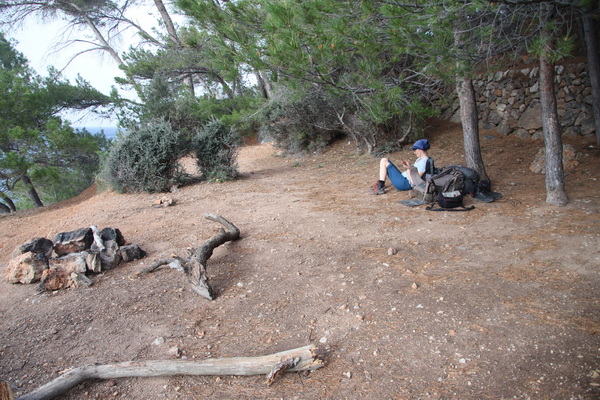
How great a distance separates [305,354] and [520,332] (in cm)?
143

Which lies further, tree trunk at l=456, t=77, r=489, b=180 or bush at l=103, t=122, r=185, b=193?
bush at l=103, t=122, r=185, b=193

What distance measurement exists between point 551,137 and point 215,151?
6.45 meters

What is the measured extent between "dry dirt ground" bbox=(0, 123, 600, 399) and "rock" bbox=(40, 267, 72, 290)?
0.10 metres

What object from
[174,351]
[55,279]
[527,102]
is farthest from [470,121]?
[55,279]

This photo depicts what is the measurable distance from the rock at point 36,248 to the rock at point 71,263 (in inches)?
10.3

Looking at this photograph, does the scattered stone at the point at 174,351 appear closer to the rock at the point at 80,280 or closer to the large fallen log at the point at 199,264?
the large fallen log at the point at 199,264

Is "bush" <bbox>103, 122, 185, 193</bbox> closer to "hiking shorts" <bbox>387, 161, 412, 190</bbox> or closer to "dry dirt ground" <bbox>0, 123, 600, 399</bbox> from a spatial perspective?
"dry dirt ground" <bbox>0, 123, 600, 399</bbox>

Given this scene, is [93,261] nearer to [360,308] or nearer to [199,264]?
[199,264]

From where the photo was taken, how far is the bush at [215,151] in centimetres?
837

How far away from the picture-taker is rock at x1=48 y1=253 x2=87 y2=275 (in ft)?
11.8

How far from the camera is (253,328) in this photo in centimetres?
274

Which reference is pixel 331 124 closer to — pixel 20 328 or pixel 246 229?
pixel 246 229

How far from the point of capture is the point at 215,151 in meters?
8.47

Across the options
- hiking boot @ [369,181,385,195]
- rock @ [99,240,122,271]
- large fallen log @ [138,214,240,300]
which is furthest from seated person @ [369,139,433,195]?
rock @ [99,240,122,271]
